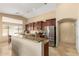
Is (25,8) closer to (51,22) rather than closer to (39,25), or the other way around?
(39,25)

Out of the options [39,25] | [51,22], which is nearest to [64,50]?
[51,22]

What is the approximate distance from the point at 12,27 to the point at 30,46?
56 cm

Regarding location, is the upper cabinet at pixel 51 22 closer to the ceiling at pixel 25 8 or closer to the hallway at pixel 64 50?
the ceiling at pixel 25 8

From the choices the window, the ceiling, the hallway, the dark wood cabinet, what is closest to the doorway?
the hallway

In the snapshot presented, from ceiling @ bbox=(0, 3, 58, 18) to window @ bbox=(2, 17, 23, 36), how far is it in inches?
6.9

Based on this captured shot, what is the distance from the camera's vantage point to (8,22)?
2.02 meters

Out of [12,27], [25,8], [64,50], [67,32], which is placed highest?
[25,8]

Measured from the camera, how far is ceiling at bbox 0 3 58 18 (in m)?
1.92

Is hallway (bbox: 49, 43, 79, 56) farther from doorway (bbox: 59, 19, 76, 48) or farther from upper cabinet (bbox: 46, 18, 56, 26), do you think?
upper cabinet (bbox: 46, 18, 56, 26)

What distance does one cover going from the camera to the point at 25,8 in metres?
1.96

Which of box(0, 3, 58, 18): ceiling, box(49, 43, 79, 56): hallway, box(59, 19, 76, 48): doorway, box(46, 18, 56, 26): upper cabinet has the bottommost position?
box(49, 43, 79, 56): hallway

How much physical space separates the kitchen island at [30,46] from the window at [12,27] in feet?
0.55

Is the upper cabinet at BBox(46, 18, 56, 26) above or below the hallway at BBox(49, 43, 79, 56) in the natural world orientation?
above

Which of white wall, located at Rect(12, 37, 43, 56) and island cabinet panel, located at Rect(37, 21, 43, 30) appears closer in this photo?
white wall, located at Rect(12, 37, 43, 56)
